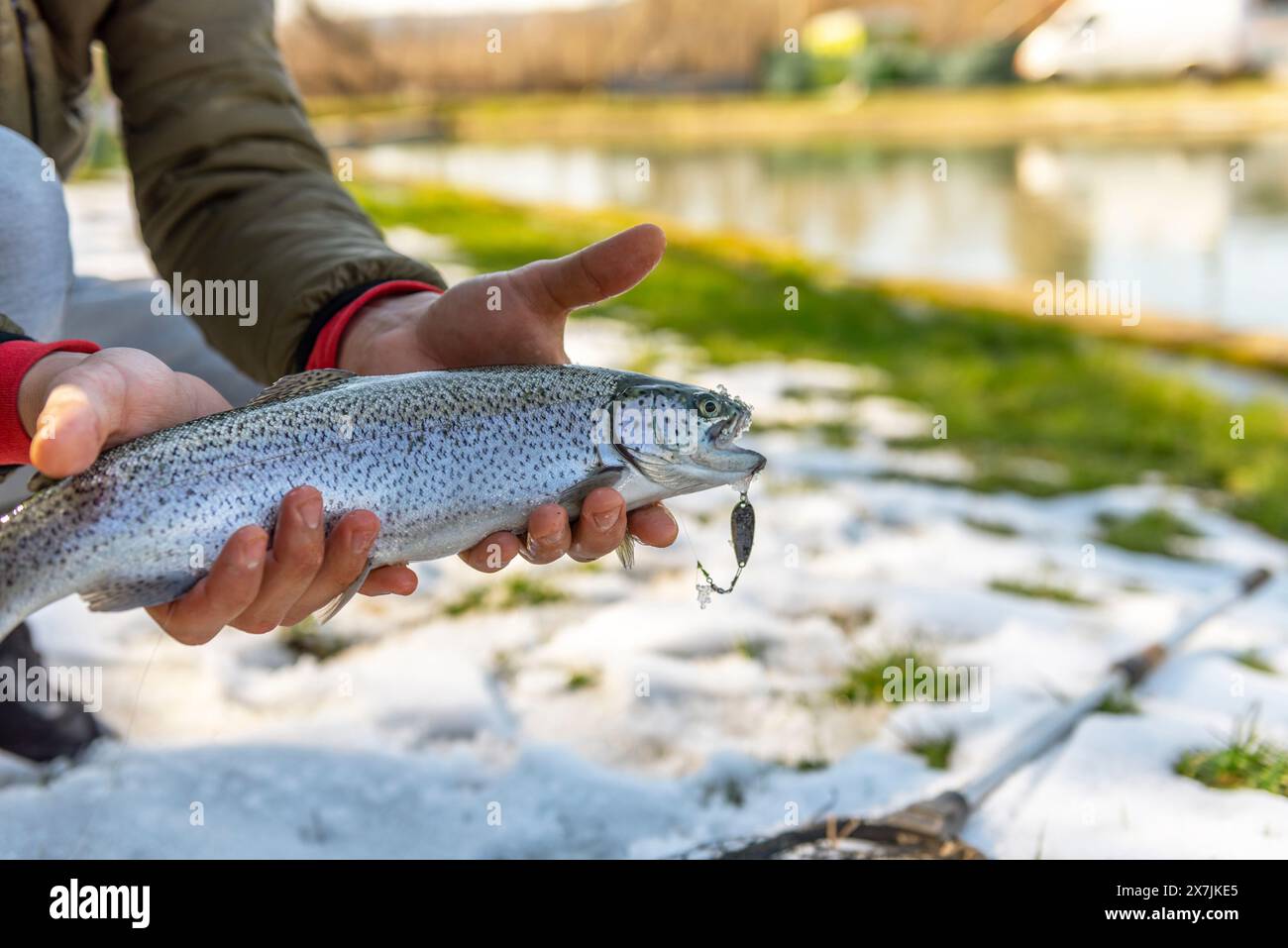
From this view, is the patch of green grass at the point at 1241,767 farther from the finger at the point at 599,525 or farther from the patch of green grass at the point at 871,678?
the finger at the point at 599,525

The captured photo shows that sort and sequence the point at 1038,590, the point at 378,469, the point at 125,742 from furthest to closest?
1. the point at 1038,590
2. the point at 125,742
3. the point at 378,469

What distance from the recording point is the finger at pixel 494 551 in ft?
7.06

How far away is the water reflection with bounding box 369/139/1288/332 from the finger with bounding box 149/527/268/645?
10009mm

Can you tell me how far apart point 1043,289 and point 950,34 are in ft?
181

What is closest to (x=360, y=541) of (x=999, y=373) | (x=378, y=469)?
(x=378, y=469)

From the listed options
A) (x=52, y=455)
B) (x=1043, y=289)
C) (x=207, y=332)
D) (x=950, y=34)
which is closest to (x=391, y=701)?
(x=207, y=332)

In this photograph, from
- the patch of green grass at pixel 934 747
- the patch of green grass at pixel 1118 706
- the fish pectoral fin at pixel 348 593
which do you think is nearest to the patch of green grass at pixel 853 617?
the patch of green grass at pixel 934 747

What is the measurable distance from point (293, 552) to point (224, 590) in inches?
5.1

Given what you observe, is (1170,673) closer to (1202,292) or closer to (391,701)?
(391,701)

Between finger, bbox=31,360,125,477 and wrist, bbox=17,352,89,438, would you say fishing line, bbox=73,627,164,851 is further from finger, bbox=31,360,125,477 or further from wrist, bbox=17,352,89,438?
finger, bbox=31,360,125,477

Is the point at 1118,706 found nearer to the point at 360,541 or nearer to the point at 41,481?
the point at 360,541

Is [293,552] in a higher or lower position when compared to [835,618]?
higher

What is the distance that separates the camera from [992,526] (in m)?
4.84

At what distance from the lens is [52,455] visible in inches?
66.7
